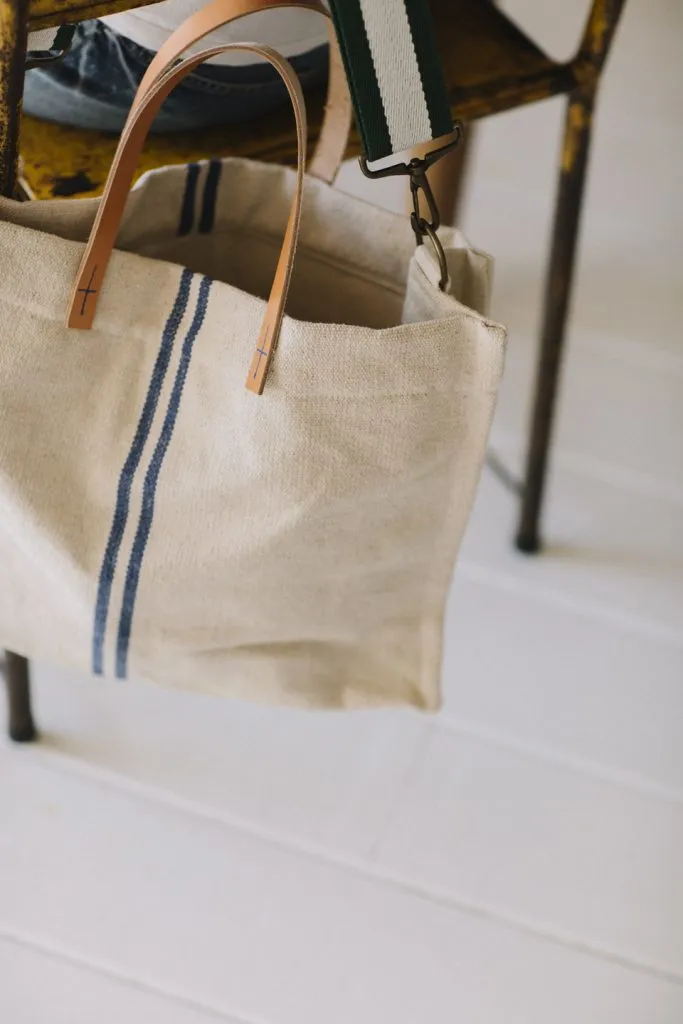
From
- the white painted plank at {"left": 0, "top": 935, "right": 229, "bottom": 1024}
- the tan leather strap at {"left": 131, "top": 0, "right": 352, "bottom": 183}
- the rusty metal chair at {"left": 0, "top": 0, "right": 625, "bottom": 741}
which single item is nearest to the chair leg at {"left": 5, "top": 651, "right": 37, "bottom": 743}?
the rusty metal chair at {"left": 0, "top": 0, "right": 625, "bottom": 741}

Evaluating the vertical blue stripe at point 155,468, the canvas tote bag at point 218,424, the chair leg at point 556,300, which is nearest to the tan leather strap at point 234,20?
the canvas tote bag at point 218,424

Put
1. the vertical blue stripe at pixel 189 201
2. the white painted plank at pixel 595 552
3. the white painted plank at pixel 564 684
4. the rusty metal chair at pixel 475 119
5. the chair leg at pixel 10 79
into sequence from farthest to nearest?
the white painted plank at pixel 595 552 → the white painted plank at pixel 564 684 → the rusty metal chair at pixel 475 119 → the vertical blue stripe at pixel 189 201 → the chair leg at pixel 10 79

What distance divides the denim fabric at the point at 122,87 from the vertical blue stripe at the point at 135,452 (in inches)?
7.5

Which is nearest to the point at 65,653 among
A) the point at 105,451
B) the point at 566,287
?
the point at 105,451

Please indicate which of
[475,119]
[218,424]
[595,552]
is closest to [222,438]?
[218,424]

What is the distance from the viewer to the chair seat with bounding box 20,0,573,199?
70 centimetres

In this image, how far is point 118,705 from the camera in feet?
3.08

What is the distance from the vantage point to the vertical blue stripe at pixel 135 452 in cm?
56

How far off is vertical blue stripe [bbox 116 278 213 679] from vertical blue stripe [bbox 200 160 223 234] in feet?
0.32

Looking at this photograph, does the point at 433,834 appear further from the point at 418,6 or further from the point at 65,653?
the point at 418,6

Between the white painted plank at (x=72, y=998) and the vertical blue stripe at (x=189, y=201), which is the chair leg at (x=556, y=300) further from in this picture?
the white painted plank at (x=72, y=998)

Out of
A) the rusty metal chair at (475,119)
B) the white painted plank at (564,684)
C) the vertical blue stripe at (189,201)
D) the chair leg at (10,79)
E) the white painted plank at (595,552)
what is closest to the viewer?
the chair leg at (10,79)

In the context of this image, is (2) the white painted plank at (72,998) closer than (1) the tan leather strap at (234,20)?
No

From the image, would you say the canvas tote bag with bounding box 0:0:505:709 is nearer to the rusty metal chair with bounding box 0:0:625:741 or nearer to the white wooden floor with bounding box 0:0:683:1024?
the rusty metal chair with bounding box 0:0:625:741
